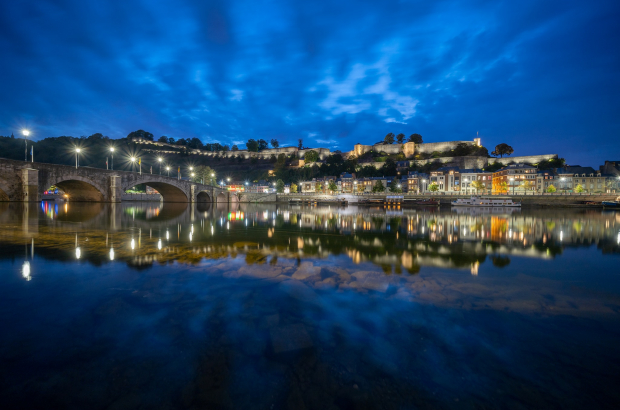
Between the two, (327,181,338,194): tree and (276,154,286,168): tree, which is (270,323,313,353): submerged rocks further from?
(276,154,286,168): tree

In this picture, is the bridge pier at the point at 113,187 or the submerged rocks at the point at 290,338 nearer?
the submerged rocks at the point at 290,338

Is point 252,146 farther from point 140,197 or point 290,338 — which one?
point 290,338

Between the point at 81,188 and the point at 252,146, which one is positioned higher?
the point at 252,146

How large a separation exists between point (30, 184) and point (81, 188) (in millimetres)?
10115

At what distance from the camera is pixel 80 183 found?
35156 millimetres

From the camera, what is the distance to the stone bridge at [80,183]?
2692 centimetres

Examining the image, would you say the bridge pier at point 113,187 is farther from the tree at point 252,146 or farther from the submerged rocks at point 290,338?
the tree at point 252,146

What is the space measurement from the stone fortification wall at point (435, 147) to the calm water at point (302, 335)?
359 feet

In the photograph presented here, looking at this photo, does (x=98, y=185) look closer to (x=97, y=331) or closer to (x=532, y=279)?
(x=97, y=331)

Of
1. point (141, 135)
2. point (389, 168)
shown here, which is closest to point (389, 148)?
point (389, 168)

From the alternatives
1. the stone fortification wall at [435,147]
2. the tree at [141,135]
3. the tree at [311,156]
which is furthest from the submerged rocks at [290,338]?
the tree at [141,135]

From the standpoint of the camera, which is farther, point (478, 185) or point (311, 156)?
point (311, 156)

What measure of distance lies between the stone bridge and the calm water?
2940 cm

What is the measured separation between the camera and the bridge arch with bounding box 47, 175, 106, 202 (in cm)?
3287
